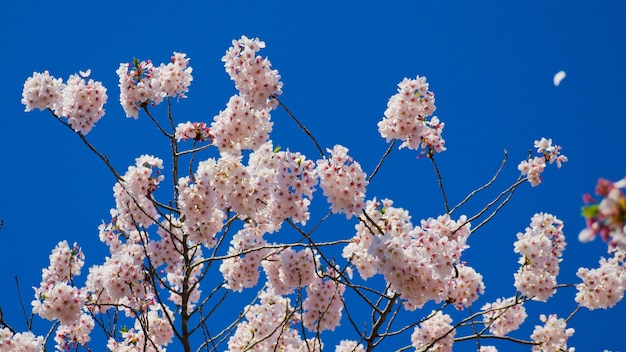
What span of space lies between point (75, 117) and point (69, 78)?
0.43m

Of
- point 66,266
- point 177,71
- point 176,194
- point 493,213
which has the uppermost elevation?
point 177,71

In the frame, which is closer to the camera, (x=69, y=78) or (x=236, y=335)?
(x=69, y=78)

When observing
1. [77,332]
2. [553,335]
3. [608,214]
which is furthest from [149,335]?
[608,214]

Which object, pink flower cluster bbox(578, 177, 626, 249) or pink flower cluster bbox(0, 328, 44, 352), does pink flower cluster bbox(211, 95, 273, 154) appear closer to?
pink flower cluster bbox(0, 328, 44, 352)

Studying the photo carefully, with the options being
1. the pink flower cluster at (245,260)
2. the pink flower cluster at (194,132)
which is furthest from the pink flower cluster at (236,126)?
the pink flower cluster at (245,260)

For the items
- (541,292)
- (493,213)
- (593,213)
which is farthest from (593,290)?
(593,213)

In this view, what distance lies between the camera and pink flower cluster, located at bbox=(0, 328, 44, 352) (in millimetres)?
6039

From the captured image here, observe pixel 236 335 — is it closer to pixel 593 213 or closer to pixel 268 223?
pixel 268 223

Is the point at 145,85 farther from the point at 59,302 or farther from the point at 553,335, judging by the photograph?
the point at 553,335

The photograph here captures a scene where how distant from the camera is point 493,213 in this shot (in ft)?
18.9

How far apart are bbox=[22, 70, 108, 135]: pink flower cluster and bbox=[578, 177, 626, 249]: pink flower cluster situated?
4894 mm

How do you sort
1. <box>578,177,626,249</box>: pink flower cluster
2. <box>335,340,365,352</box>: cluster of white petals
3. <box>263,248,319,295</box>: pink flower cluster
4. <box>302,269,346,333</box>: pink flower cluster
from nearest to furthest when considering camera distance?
<box>578,177,626,249</box>: pink flower cluster → <box>263,248,319,295</box>: pink flower cluster → <box>302,269,346,333</box>: pink flower cluster → <box>335,340,365,352</box>: cluster of white petals

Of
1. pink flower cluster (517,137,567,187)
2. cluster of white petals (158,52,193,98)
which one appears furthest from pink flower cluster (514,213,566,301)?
cluster of white petals (158,52,193,98)

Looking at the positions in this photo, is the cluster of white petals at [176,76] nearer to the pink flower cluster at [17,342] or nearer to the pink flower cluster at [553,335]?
the pink flower cluster at [17,342]
